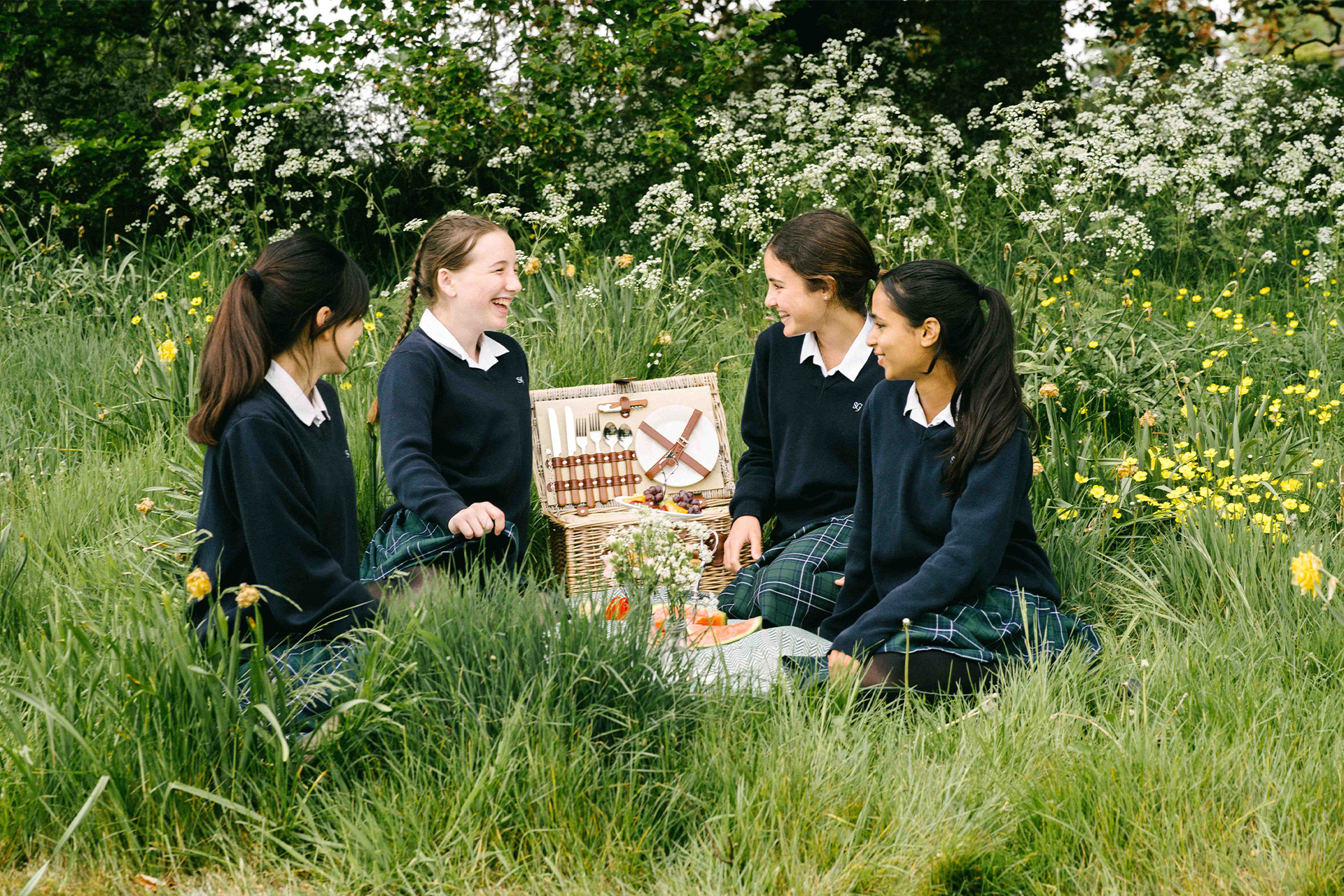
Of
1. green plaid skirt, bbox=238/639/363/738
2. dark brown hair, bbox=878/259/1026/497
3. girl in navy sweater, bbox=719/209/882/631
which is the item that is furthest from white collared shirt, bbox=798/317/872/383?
green plaid skirt, bbox=238/639/363/738

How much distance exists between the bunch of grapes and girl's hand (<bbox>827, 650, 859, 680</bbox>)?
1.06 metres

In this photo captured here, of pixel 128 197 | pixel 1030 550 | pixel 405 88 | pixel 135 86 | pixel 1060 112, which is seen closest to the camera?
pixel 1030 550

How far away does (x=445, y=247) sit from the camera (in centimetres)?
336

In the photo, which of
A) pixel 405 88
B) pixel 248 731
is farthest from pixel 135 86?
pixel 248 731

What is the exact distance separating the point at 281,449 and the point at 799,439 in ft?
5.43

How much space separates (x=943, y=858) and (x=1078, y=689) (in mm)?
830

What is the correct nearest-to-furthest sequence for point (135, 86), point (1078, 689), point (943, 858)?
1. point (943, 858)
2. point (1078, 689)
3. point (135, 86)

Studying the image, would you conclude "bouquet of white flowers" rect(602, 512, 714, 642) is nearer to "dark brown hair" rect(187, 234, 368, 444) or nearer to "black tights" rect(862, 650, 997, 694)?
"black tights" rect(862, 650, 997, 694)

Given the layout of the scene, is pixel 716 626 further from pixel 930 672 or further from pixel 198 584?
pixel 198 584

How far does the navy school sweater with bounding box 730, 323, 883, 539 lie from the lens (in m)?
3.48

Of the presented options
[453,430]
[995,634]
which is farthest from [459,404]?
[995,634]

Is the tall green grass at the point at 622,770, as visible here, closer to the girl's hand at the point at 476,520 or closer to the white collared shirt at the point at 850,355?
the girl's hand at the point at 476,520

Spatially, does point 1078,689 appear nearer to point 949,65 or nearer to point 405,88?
point 405,88

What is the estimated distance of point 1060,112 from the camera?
870 centimetres
